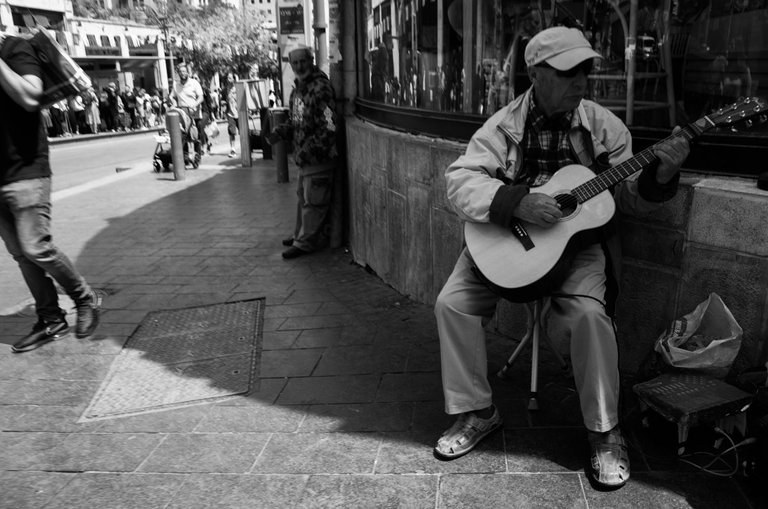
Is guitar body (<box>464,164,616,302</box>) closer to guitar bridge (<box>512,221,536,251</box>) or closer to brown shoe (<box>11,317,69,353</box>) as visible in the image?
guitar bridge (<box>512,221,536,251</box>)

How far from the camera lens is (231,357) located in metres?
4.10

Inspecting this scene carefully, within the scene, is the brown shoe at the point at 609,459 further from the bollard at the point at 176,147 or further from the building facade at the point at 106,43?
the building facade at the point at 106,43

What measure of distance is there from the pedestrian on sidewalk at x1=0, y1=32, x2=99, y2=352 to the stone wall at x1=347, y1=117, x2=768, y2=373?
2297mm

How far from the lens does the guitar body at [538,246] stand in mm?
2736

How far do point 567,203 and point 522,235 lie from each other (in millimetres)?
227

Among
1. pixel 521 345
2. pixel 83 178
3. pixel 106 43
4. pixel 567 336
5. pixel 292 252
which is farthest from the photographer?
pixel 106 43

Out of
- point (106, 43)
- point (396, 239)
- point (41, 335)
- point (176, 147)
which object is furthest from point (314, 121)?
point (106, 43)

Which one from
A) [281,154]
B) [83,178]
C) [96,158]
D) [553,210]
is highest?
[553,210]

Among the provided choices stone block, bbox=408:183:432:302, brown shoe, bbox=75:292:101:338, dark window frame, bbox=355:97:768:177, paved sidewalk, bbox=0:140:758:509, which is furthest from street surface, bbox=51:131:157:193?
dark window frame, bbox=355:97:768:177

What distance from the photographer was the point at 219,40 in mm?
46000

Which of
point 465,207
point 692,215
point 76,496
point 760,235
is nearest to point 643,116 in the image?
point 692,215

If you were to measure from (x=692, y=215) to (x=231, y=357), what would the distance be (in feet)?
8.65

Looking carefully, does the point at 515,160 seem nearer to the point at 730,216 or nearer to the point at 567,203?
the point at 567,203

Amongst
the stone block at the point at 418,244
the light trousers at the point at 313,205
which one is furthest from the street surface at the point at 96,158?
the stone block at the point at 418,244
